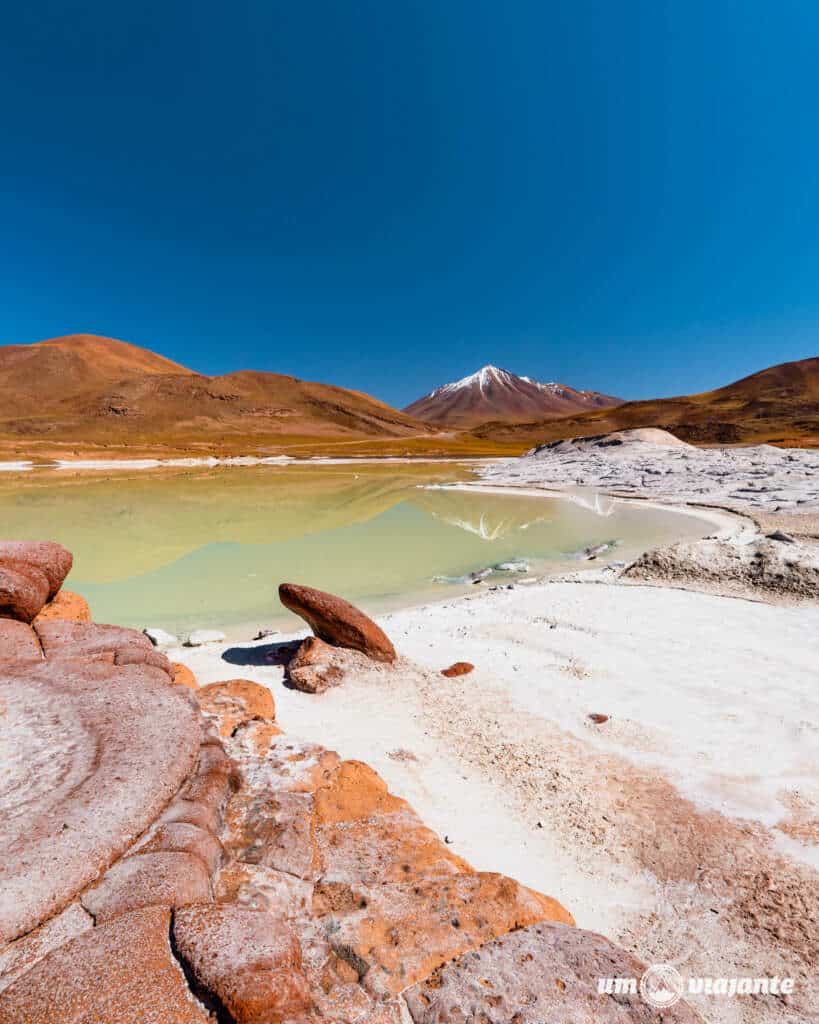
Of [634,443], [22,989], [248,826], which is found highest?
[634,443]

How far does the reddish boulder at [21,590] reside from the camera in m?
5.90

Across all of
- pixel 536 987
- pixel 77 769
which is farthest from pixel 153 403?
pixel 536 987

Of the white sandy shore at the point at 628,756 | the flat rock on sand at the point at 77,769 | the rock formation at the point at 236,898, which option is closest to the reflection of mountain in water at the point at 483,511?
the white sandy shore at the point at 628,756

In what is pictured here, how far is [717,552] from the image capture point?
11.8m

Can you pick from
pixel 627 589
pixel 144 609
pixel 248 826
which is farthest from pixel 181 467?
pixel 248 826

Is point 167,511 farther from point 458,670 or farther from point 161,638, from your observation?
point 458,670

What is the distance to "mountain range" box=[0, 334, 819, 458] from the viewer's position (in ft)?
373

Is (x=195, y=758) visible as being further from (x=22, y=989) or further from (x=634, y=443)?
(x=634, y=443)

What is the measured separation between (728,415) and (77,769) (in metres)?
150

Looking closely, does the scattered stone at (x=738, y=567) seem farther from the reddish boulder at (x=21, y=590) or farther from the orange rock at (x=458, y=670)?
the reddish boulder at (x=21, y=590)

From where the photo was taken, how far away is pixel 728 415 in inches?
4904

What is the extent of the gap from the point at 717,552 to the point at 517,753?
9.19 m

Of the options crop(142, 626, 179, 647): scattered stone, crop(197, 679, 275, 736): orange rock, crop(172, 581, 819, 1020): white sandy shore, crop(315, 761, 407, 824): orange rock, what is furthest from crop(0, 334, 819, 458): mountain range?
crop(315, 761, 407, 824): orange rock

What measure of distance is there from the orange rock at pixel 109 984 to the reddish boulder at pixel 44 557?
17.9 ft
